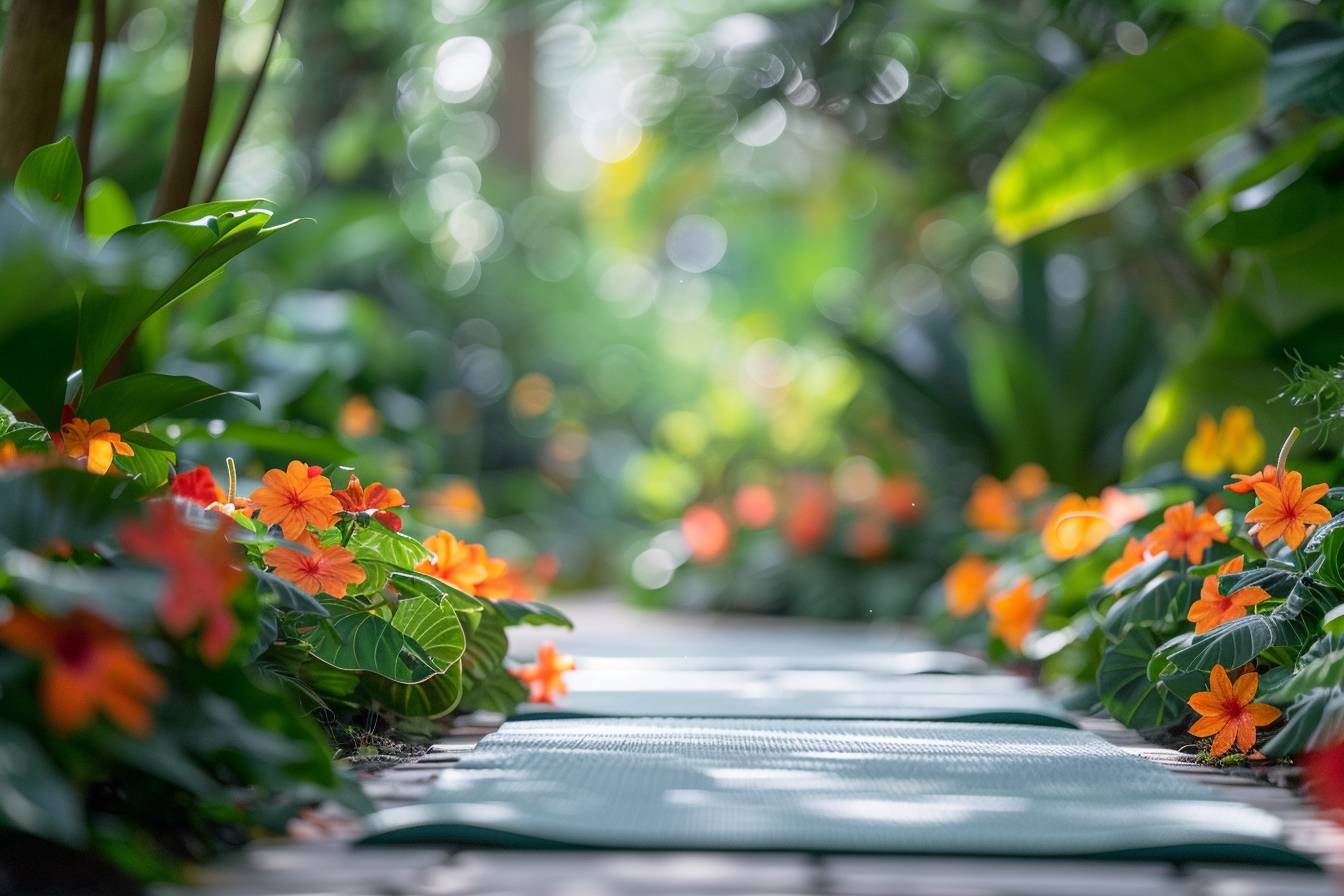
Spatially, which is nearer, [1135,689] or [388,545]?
[388,545]

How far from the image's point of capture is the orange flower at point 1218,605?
4.62ft

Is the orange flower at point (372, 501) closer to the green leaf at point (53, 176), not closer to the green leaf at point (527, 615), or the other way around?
the green leaf at point (527, 615)

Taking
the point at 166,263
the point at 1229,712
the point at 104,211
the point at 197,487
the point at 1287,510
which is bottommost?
the point at 1229,712

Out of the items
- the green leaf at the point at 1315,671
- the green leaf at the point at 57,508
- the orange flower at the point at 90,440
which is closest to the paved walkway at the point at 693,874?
the green leaf at the point at 1315,671

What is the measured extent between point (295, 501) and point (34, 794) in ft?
1.96

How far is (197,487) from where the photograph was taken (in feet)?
4.57

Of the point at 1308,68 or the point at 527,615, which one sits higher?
the point at 1308,68

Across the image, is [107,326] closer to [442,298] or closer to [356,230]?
[356,230]

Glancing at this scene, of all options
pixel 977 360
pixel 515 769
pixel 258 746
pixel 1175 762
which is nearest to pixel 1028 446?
pixel 977 360

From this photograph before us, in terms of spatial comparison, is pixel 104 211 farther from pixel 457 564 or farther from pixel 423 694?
pixel 423 694

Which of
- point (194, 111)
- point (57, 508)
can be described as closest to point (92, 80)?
point (194, 111)

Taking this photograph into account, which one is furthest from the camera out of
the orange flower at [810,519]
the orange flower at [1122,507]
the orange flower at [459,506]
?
the orange flower at [810,519]

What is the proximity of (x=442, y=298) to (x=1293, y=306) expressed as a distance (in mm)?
3899

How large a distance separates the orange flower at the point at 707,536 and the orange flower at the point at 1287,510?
2.65m
